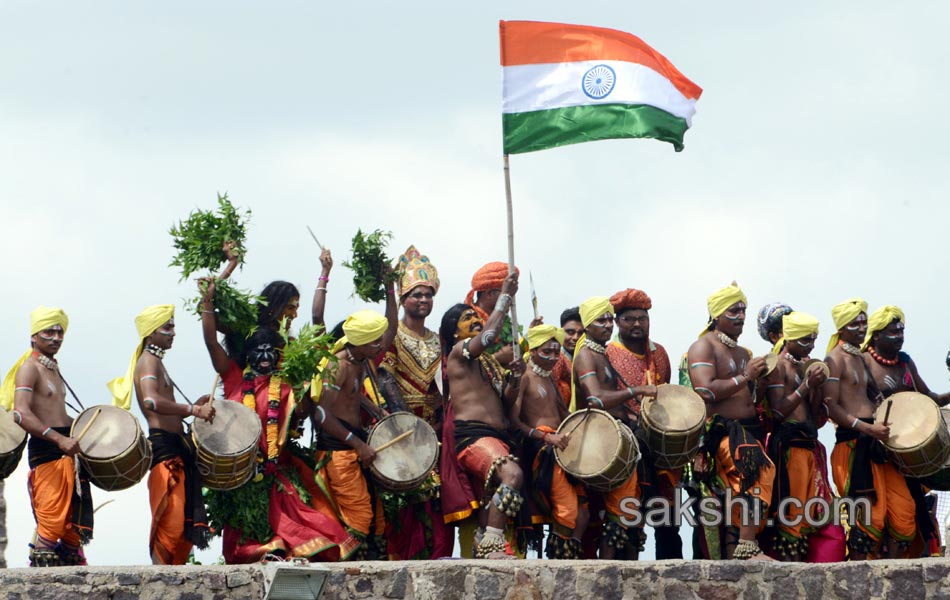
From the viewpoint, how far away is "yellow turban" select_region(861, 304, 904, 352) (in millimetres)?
13561

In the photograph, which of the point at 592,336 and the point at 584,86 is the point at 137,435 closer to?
the point at 592,336

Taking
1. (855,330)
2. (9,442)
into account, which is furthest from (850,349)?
(9,442)

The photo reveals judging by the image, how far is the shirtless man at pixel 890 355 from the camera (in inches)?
532

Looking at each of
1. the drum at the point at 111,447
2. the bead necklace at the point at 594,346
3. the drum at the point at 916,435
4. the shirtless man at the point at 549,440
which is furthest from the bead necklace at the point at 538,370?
the drum at the point at 111,447

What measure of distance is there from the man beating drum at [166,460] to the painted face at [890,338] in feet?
16.2

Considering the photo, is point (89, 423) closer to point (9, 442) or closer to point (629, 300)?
point (9, 442)

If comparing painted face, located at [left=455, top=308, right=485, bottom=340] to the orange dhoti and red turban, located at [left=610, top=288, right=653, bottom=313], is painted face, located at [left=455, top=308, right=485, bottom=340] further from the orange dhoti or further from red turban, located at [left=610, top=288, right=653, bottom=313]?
the orange dhoti

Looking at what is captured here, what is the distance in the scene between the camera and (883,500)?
1309cm

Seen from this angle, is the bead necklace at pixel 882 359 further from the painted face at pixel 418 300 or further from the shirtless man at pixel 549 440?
the painted face at pixel 418 300

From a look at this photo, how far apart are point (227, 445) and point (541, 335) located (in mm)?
2251

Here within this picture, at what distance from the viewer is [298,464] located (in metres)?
12.4

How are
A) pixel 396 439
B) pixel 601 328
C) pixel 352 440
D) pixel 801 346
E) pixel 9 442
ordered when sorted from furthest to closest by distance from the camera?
pixel 801 346, pixel 601 328, pixel 396 439, pixel 352 440, pixel 9 442

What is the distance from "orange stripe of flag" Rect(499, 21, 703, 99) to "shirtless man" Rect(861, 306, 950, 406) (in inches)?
93.0

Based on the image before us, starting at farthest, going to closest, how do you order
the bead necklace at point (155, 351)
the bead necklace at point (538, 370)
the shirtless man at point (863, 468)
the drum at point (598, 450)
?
the shirtless man at point (863, 468)
the bead necklace at point (538, 370)
the drum at point (598, 450)
the bead necklace at point (155, 351)
